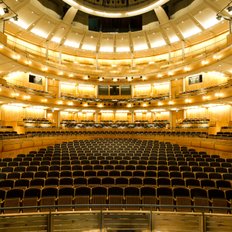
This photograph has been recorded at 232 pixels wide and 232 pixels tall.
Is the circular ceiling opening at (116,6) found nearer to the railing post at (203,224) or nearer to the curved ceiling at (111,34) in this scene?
the curved ceiling at (111,34)

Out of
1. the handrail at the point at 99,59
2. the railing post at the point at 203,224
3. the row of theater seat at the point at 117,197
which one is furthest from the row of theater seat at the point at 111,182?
the handrail at the point at 99,59

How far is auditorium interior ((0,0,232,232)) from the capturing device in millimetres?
5516

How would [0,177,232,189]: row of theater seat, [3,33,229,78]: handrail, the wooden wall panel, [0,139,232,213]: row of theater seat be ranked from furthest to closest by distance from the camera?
1. the wooden wall panel
2. [3,33,229,78]: handrail
3. [0,177,232,189]: row of theater seat
4. [0,139,232,213]: row of theater seat

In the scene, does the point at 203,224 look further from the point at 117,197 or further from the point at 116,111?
the point at 116,111

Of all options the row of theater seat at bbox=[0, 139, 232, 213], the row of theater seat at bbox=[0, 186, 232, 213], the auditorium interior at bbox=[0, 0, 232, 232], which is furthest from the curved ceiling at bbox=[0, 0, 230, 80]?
the row of theater seat at bbox=[0, 186, 232, 213]

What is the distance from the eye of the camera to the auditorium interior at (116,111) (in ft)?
18.1

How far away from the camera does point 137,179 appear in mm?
6789

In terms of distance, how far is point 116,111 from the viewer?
28766mm

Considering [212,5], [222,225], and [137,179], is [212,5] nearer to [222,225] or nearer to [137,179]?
[137,179]

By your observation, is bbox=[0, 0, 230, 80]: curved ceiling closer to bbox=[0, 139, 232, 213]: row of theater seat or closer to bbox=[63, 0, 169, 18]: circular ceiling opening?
bbox=[63, 0, 169, 18]: circular ceiling opening

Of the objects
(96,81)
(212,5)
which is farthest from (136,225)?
(96,81)

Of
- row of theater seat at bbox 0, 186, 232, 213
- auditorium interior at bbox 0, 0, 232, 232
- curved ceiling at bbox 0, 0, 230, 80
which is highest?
curved ceiling at bbox 0, 0, 230, 80

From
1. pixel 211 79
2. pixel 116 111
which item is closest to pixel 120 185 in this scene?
pixel 211 79

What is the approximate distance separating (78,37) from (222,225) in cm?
2637
